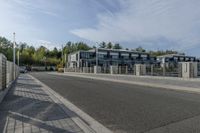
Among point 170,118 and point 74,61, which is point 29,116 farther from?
point 74,61

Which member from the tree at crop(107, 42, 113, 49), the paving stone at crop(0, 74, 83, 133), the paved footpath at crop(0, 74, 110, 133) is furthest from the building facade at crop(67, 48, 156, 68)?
the paved footpath at crop(0, 74, 110, 133)

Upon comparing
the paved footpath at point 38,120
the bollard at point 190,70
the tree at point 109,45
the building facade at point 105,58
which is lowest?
the paved footpath at point 38,120

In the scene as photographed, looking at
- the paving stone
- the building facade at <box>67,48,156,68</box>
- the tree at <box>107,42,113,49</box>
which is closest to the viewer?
the paving stone

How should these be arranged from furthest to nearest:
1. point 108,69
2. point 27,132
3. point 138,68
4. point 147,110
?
point 108,69 → point 138,68 → point 147,110 → point 27,132

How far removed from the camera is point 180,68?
22734 millimetres

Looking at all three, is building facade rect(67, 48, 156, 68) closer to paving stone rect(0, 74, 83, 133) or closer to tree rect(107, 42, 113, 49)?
tree rect(107, 42, 113, 49)

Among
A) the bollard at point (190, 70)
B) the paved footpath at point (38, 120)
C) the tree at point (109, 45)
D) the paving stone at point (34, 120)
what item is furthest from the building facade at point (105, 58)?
the paved footpath at point (38, 120)

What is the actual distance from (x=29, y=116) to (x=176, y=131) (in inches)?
186

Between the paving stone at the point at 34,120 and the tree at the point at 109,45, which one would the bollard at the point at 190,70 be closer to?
the paving stone at the point at 34,120

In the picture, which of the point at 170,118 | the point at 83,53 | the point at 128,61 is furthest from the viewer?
the point at 128,61

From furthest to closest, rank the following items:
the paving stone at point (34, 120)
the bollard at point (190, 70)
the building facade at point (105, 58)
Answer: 1. the building facade at point (105, 58)
2. the bollard at point (190, 70)
3. the paving stone at point (34, 120)

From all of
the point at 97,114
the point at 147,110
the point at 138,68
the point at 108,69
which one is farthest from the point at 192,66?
the point at 108,69

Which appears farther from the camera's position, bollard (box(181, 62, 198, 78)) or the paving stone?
bollard (box(181, 62, 198, 78))

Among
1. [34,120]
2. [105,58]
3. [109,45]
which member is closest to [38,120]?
[34,120]
